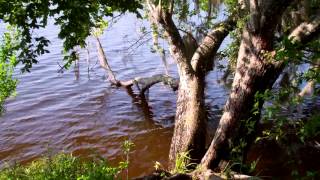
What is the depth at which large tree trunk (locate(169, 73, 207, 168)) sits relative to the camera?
28.7ft

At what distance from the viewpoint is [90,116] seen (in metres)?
14.0

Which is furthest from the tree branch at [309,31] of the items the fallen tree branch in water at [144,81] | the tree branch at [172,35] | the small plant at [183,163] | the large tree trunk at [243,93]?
the fallen tree branch in water at [144,81]

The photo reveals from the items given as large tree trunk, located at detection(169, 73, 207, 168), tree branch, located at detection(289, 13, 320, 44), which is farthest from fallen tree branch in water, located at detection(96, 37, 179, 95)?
tree branch, located at detection(289, 13, 320, 44)

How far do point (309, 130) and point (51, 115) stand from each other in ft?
37.5

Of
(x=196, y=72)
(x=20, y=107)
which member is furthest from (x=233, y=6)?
(x=20, y=107)

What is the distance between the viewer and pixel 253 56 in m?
7.35

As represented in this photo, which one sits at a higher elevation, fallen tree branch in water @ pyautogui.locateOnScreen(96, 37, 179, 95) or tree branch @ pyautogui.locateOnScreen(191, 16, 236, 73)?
tree branch @ pyautogui.locateOnScreen(191, 16, 236, 73)

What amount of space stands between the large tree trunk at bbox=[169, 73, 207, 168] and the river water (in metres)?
A: 1.70

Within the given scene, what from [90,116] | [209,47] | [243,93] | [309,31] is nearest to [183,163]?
[243,93]

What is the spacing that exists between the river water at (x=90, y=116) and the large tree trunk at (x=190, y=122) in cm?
170

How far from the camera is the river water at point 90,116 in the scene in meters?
11.3

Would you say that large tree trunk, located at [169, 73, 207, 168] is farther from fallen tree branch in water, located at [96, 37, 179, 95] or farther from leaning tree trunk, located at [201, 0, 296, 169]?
fallen tree branch in water, located at [96, 37, 179, 95]

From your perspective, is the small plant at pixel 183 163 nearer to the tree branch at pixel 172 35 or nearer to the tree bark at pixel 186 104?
the tree bark at pixel 186 104

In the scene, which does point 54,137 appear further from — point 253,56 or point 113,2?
point 113,2
